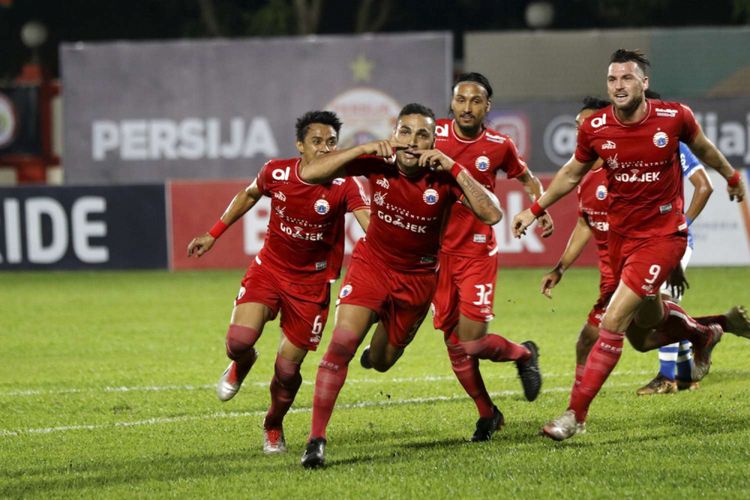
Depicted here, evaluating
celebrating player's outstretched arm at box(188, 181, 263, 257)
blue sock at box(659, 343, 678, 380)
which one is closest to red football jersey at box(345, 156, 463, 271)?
celebrating player's outstretched arm at box(188, 181, 263, 257)

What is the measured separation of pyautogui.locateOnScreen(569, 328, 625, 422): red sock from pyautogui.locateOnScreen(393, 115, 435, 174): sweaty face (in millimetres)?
1562

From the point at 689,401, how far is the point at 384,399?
7.07 ft

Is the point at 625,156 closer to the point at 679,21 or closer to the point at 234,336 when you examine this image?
the point at 234,336

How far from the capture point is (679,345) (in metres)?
10.1

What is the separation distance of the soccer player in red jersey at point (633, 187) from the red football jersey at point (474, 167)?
16.0 inches

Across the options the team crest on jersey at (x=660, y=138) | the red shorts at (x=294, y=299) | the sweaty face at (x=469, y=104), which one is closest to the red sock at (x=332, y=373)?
the red shorts at (x=294, y=299)

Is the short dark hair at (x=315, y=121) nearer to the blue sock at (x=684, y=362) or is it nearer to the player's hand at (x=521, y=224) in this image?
the player's hand at (x=521, y=224)

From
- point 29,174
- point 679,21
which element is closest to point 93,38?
point 29,174

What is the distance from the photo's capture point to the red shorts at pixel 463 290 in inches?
332

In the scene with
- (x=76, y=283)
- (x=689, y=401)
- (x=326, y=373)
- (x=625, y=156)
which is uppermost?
(x=625, y=156)

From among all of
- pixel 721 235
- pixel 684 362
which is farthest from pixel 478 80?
pixel 721 235

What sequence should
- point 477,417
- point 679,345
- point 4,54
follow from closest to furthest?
point 477,417 < point 679,345 < point 4,54

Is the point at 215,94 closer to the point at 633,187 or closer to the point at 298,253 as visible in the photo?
the point at 298,253

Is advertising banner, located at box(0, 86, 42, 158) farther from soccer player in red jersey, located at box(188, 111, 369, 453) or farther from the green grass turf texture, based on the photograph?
soccer player in red jersey, located at box(188, 111, 369, 453)
